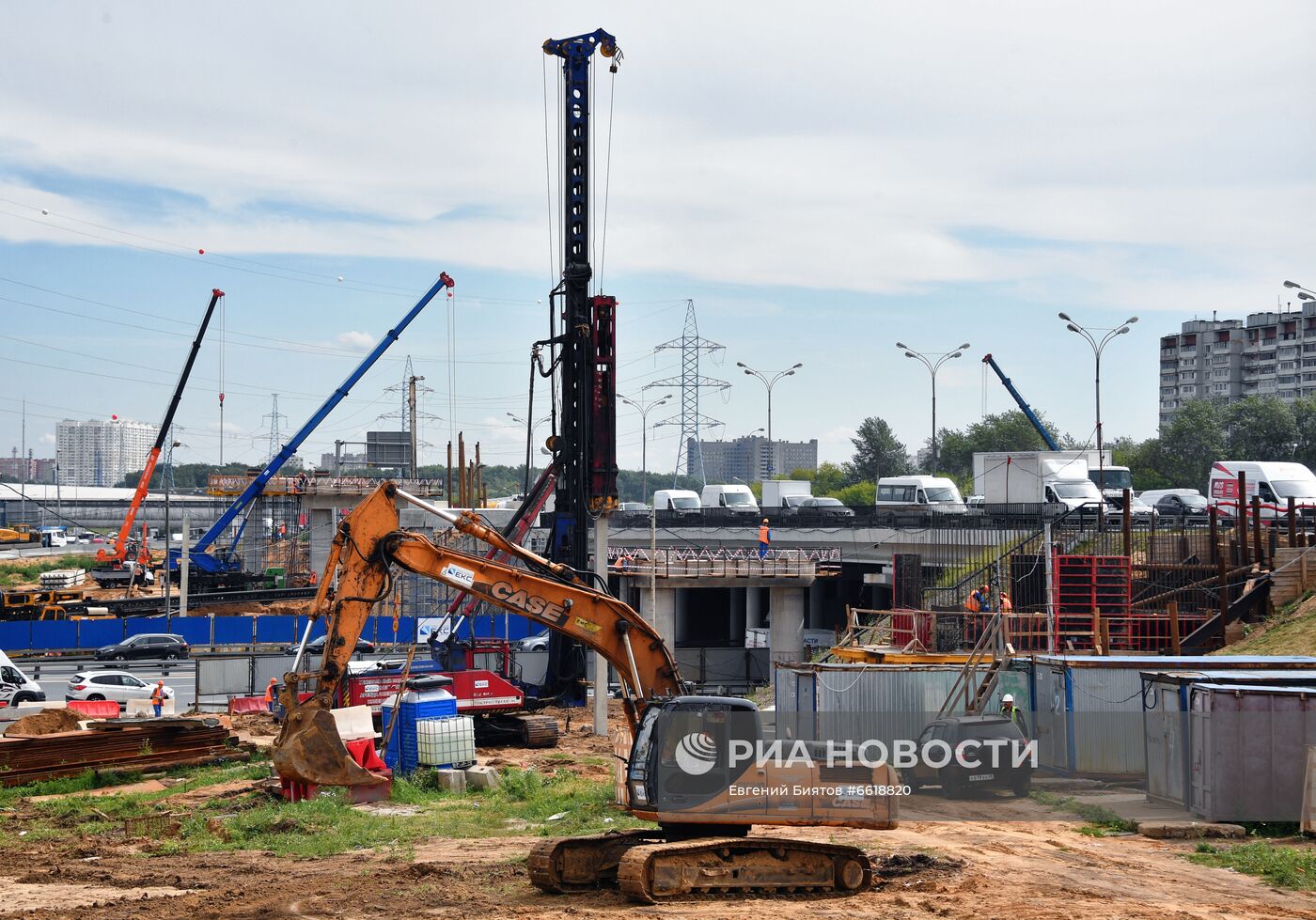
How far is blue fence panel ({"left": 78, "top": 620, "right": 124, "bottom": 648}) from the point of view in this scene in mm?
51531

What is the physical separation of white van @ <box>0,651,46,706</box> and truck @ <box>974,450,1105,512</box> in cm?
3539

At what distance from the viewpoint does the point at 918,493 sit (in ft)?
205

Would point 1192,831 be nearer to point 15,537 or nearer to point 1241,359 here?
point 15,537

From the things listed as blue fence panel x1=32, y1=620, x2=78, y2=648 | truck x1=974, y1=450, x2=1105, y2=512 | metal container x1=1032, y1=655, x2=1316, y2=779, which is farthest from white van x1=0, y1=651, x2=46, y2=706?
truck x1=974, y1=450, x2=1105, y2=512

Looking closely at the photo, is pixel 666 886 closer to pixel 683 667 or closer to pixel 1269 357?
pixel 683 667

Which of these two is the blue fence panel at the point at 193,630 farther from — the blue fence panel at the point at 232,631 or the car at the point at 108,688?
the car at the point at 108,688

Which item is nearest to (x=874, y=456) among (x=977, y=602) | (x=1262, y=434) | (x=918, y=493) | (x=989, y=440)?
(x=989, y=440)

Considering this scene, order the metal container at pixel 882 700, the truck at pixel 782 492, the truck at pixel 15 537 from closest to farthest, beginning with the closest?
the metal container at pixel 882 700
the truck at pixel 782 492
the truck at pixel 15 537

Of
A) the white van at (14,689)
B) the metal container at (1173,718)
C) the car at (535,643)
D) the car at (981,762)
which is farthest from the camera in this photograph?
the car at (535,643)

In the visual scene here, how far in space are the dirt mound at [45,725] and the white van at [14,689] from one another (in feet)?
25.4

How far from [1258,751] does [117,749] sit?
19.3 meters

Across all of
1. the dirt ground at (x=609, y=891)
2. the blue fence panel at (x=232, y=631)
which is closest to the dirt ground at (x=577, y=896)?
the dirt ground at (x=609, y=891)

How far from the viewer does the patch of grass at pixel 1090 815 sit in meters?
17.7

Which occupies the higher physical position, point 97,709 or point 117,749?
point 117,749
